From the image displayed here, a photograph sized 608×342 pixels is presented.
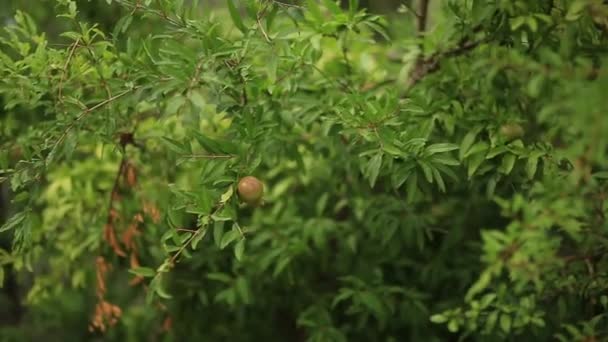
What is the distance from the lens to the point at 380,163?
6.07ft

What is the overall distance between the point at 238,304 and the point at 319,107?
108 centimetres

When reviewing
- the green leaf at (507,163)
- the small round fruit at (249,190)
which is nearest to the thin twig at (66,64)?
the small round fruit at (249,190)

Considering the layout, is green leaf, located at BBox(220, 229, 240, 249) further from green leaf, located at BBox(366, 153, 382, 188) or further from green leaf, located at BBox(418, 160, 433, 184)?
green leaf, located at BBox(418, 160, 433, 184)

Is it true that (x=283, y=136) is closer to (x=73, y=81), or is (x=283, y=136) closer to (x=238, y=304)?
(x=73, y=81)

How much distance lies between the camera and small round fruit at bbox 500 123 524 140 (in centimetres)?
208

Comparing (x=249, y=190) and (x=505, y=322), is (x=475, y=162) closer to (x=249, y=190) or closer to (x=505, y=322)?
(x=505, y=322)

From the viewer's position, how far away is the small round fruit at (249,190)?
73.0 inches

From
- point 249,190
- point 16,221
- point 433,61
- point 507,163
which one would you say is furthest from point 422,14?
point 16,221

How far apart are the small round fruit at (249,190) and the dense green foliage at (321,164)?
0.04m

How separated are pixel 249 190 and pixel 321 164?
100 centimetres

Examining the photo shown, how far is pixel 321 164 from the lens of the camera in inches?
111

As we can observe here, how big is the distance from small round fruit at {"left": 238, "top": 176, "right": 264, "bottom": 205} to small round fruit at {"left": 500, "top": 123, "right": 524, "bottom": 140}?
767mm

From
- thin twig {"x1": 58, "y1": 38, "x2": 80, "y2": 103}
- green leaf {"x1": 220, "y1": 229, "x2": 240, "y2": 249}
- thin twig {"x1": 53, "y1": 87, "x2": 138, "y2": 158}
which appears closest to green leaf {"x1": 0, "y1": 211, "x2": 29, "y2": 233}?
thin twig {"x1": 53, "y1": 87, "x2": 138, "y2": 158}

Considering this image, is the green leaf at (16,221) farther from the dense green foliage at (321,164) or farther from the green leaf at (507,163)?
the green leaf at (507,163)
